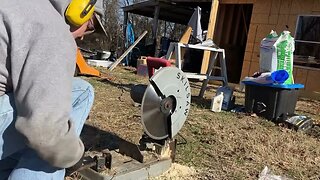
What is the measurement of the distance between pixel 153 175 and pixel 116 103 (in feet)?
9.07

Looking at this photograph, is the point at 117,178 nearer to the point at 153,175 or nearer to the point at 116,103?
the point at 153,175

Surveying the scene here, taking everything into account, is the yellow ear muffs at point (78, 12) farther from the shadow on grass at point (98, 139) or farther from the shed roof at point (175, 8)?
the shed roof at point (175, 8)

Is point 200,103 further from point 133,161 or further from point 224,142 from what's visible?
point 133,161

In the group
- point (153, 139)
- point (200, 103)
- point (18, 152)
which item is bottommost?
point (200, 103)

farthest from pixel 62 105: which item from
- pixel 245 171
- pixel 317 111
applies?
pixel 317 111

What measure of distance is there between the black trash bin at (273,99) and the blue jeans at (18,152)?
3.65 metres

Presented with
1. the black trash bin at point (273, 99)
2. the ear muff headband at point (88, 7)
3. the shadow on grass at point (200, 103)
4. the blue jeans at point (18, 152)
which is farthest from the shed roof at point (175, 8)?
the blue jeans at point (18, 152)

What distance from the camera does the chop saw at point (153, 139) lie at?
2625mm

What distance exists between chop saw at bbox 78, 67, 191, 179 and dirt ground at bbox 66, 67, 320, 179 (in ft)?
0.54

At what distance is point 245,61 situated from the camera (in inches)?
412

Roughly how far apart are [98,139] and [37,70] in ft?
7.56

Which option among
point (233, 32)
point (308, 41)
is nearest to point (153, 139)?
point (308, 41)

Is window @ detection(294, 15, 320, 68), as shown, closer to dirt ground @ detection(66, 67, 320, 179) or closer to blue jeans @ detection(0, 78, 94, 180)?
dirt ground @ detection(66, 67, 320, 179)

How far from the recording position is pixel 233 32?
12383mm
